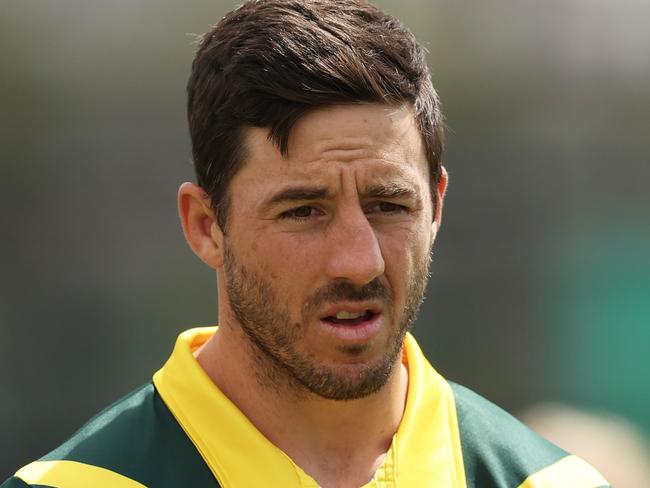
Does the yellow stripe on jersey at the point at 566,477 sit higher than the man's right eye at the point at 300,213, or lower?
lower

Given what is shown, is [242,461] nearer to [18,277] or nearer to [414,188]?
[414,188]

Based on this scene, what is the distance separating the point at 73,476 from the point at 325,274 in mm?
616

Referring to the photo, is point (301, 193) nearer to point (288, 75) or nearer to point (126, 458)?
point (288, 75)

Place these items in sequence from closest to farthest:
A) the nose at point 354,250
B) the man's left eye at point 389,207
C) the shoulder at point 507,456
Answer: the nose at point 354,250 → the man's left eye at point 389,207 → the shoulder at point 507,456

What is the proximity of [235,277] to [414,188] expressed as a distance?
40cm

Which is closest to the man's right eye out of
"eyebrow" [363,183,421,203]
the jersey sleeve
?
"eyebrow" [363,183,421,203]

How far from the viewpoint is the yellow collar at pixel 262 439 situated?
81.2 inches

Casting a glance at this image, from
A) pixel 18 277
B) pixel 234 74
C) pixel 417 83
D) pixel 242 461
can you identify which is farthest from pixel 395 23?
pixel 18 277

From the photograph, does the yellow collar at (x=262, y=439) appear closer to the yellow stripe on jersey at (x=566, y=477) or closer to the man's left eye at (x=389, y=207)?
the yellow stripe on jersey at (x=566, y=477)

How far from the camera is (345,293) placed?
6.62 feet

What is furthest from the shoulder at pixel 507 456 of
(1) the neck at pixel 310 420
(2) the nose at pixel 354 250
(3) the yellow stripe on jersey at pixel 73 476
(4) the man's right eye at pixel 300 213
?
(3) the yellow stripe on jersey at pixel 73 476

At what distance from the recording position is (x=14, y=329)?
3.57 metres

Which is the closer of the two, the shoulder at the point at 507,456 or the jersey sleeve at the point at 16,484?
the jersey sleeve at the point at 16,484

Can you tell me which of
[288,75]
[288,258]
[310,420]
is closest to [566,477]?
[310,420]
